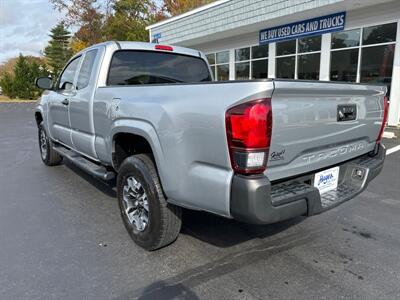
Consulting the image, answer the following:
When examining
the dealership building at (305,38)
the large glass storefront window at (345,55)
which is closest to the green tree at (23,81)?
the dealership building at (305,38)

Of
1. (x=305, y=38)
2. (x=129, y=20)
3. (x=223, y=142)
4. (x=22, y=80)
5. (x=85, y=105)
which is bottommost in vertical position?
(x=223, y=142)

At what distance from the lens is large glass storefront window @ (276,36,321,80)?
11625 mm

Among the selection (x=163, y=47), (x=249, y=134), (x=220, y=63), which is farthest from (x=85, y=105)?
(x=220, y=63)

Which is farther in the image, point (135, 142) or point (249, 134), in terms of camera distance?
point (135, 142)

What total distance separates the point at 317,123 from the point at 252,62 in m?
12.2

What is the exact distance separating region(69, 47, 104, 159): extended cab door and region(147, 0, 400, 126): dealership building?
301 inches

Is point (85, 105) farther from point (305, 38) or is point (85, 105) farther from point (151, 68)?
point (305, 38)

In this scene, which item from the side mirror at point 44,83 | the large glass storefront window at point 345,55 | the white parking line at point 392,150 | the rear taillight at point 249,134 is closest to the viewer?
the rear taillight at point 249,134

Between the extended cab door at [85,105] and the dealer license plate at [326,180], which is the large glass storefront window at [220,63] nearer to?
the extended cab door at [85,105]

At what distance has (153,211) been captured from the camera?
9.76ft

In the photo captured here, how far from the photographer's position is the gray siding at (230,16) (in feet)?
33.9

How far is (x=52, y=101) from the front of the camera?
5.45 metres

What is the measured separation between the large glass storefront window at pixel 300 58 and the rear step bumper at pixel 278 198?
9625 millimetres

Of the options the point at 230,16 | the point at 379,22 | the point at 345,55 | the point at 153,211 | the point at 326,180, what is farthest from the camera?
the point at 230,16
